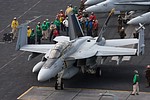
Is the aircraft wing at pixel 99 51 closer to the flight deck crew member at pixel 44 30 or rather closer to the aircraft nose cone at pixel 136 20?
the flight deck crew member at pixel 44 30

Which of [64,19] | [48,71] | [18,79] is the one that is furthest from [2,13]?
[48,71]

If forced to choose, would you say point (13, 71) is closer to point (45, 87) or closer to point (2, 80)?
point (2, 80)

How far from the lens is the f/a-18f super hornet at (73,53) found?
92.5 feet

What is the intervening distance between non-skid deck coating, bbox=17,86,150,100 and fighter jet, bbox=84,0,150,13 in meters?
13.9

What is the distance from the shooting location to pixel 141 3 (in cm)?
4116

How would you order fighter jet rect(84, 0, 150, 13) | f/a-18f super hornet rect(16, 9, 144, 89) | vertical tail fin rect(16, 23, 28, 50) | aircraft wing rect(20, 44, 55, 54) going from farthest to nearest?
fighter jet rect(84, 0, 150, 13) < aircraft wing rect(20, 44, 55, 54) < vertical tail fin rect(16, 23, 28, 50) < f/a-18f super hornet rect(16, 9, 144, 89)

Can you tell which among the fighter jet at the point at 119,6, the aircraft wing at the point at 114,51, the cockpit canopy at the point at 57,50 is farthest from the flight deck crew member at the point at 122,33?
the cockpit canopy at the point at 57,50

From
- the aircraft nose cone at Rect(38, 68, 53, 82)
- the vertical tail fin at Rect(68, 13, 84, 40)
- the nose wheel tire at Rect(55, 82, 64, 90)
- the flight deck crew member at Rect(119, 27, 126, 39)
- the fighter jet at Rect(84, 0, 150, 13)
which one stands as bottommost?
the nose wheel tire at Rect(55, 82, 64, 90)

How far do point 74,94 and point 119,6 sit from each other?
15123mm

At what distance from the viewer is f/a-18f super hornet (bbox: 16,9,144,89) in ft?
92.5

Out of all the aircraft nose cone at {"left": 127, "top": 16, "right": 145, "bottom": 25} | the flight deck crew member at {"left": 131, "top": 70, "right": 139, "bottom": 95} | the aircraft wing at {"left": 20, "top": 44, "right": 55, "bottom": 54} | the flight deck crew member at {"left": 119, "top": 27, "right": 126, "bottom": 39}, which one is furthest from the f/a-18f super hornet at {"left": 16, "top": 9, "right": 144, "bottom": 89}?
the aircraft nose cone at {"left": 127, "top": 16, "right": 145, "bottom": 25}

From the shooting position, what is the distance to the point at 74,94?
92.3 feet

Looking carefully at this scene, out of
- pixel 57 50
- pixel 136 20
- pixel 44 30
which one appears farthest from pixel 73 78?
pixel 136 20

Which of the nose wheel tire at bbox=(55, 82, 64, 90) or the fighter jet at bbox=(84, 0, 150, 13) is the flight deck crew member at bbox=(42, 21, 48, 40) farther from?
the nose wheel tire at bbox=(55, 82, 64, 90)
